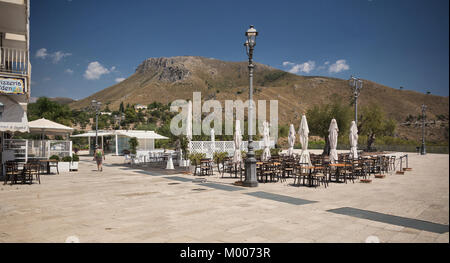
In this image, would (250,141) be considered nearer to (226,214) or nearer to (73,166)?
(226,214)

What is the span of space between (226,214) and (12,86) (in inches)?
429

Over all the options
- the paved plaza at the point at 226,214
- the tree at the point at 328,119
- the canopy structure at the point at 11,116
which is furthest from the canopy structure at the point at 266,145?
the tree at the point at 328,119

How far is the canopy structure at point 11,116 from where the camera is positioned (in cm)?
1327

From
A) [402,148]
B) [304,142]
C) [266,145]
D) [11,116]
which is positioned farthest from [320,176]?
[402,148]

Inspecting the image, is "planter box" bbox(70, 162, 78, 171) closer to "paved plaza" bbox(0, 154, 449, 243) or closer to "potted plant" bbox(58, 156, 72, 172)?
"potted plant" bbox(58, 156, 72, 172)

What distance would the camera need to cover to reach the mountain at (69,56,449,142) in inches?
3604

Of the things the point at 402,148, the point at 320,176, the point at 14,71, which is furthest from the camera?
the point at 402,148

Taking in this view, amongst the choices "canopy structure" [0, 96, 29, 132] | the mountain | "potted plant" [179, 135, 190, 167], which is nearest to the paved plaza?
"canopy structure" [0, 96, 29, 132]

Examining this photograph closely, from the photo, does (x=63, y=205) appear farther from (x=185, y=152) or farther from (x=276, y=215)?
(x=185, y=152)

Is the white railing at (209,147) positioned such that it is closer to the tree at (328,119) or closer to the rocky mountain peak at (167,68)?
the tree at (328,119)

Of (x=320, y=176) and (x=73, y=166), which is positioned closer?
(x=320, y=176)

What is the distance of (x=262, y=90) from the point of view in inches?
3986

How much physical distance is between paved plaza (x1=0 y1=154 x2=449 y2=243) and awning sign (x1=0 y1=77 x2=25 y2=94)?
415 cm

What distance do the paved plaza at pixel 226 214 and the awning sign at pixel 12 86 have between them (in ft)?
13.6
